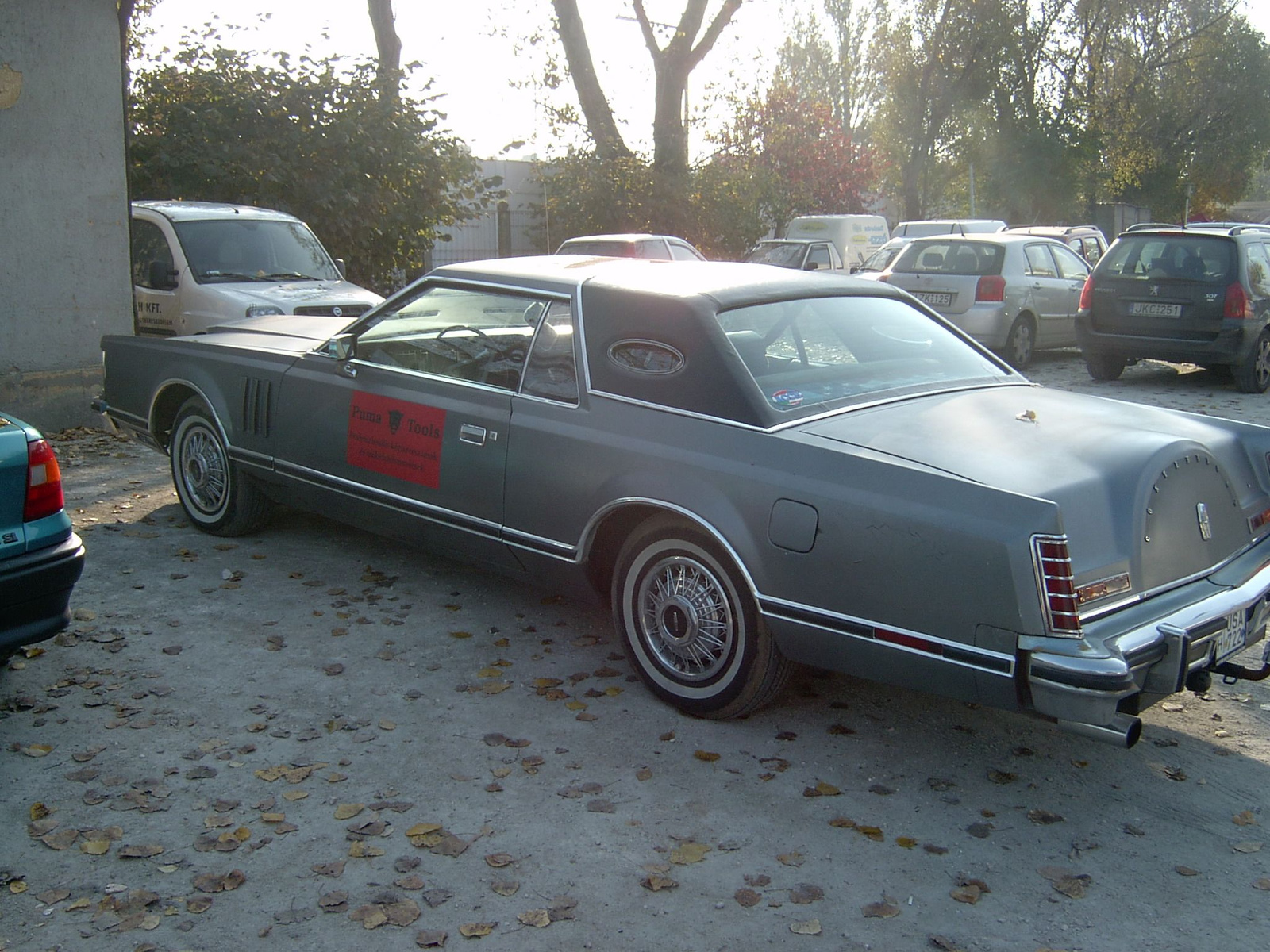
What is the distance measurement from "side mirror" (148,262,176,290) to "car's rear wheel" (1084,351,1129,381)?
32.0 ft

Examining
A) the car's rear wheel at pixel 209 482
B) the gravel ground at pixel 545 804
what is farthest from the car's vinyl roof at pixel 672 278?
the car's rear wheel at pixel 209 482

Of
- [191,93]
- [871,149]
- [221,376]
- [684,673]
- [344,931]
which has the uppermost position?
[871,149]

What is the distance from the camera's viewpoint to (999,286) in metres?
13.9

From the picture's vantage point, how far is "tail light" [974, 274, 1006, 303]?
45.3 ft

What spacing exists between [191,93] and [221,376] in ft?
31.7

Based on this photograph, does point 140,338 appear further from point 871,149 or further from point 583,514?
point 871,149

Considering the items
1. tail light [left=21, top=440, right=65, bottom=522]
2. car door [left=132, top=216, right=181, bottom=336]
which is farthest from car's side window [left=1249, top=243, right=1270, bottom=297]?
tail light [left=21, top=440, right=65, bottom=522]

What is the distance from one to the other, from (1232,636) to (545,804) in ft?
7.63

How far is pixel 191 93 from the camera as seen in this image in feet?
47.1

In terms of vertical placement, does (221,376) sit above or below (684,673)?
above

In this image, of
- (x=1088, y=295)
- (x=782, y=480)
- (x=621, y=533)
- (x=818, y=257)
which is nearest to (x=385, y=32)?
(x=818, y=257)

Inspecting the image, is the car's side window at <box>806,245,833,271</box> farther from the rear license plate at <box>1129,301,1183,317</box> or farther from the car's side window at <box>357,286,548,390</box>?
the car's side window at <box>357,286,548,390</box>

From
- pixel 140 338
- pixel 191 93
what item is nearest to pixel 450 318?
pixel 140 338

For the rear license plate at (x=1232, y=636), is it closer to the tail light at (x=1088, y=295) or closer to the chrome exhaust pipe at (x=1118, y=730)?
the chrome exhaust pipe at (x=1118, y=730)
